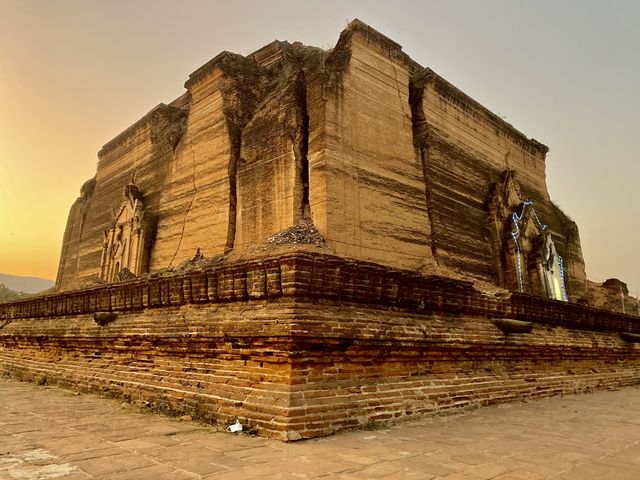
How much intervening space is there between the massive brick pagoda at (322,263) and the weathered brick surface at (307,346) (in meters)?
0.02

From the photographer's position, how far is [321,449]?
3365 mm

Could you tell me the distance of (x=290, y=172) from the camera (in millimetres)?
9227

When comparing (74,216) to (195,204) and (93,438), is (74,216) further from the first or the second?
(93,438)

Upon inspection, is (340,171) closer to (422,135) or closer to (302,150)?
(302,150)

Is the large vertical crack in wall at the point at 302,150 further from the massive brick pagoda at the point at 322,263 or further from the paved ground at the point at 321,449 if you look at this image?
the paved ground at the point at 321,449

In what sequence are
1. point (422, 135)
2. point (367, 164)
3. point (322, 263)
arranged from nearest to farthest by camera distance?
point (322, 263) < point (367, 164) < point (422, 135)

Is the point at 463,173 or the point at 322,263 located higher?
the point at 463,173

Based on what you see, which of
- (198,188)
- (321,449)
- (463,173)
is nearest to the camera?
(321,449)

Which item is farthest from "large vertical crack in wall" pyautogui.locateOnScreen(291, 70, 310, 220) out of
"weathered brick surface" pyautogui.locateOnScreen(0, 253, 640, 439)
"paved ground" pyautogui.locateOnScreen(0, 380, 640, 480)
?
"paved ground" pyautogui.locateOnScreen(0, 380, 640, 480)

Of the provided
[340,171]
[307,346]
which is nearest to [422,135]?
[340,171]

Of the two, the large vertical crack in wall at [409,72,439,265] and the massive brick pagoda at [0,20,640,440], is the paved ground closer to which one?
the massive brick pagoda at [0,20,640,440]

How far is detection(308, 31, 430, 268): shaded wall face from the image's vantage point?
879cm

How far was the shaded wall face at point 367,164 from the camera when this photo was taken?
8789 mm

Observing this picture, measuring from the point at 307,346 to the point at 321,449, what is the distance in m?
0.93
